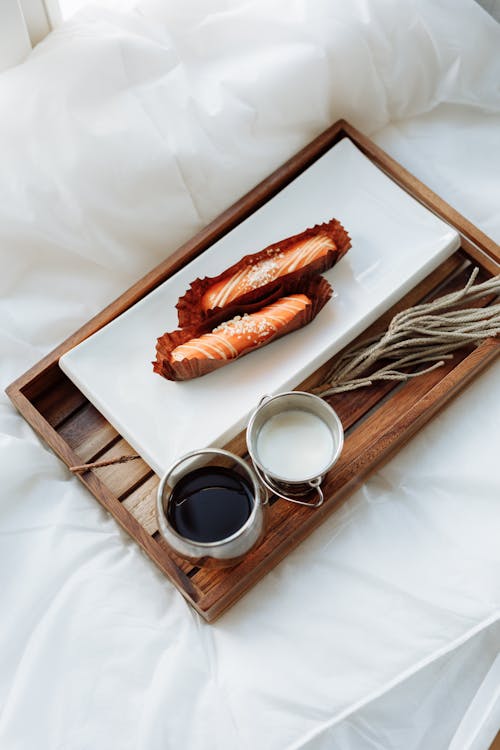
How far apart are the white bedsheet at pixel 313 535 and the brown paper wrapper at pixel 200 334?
15 cm

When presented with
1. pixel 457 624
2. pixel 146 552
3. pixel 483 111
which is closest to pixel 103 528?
pixel 146 552

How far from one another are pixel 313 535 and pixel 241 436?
0.14 metres

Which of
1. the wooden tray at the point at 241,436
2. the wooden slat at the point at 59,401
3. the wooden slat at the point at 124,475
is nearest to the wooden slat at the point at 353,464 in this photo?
the wooden tray at the point at 241,436

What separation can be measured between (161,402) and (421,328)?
0.31m

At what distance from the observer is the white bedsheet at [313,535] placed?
2.87 ft

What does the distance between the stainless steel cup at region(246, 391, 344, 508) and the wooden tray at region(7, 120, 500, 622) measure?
0.02 meters

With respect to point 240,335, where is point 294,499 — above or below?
below

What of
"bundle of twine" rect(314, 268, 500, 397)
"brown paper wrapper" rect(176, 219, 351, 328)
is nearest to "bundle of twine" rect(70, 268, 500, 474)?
"bundle of twine" rect(314, 268, 500, 397)

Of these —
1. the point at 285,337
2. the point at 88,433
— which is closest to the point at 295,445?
the point at 285,337

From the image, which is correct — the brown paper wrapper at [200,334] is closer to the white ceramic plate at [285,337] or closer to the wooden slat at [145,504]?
the white ceramic plate at [285,337]

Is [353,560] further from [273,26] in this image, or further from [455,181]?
[273,26]

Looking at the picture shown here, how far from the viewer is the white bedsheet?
2.87 ft

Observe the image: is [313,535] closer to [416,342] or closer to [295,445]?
[295,445]

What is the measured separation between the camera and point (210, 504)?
Answer: 0.85 metres
